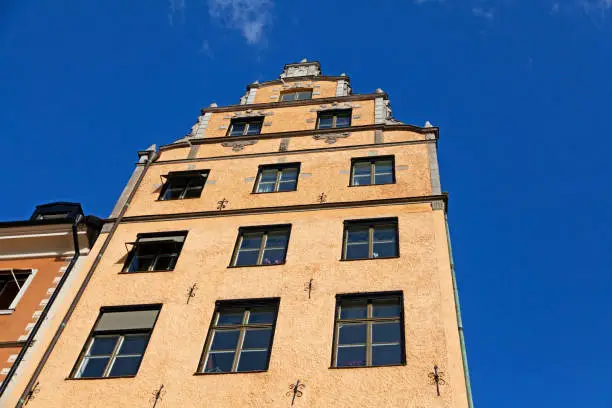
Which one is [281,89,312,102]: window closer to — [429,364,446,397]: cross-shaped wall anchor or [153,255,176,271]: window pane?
[153,255,176,271]: window pane

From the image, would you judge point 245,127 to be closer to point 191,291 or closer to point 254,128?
point 254,128

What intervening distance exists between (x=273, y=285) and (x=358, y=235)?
9.12 feet

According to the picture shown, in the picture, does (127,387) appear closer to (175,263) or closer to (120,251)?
(175,263)

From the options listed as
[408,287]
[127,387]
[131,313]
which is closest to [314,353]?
[408,287]

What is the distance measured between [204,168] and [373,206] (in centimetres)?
598

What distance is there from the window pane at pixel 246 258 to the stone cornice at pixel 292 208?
5.35 ft

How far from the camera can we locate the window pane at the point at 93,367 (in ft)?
42.4

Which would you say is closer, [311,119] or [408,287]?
[408,287]

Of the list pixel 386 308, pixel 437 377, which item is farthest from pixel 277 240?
pixel 437 377

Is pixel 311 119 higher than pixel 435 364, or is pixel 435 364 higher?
pixel 311 119

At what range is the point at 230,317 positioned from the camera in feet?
45.2

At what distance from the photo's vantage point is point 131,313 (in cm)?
1429

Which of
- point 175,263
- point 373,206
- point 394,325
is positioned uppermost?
point 373,206

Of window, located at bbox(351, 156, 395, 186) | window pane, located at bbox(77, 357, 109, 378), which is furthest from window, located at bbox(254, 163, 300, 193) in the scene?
window pane, located at bbox(77, 357, 109, 378)
